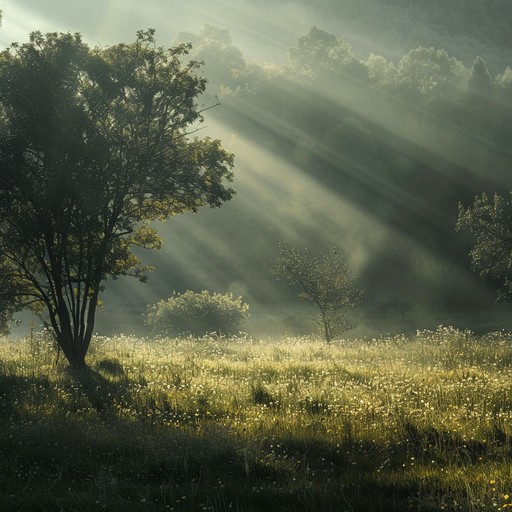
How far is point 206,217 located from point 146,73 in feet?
196

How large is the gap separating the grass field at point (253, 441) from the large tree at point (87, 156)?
404 cm

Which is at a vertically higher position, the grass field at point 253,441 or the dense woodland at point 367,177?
the dense woodland at point 367,177

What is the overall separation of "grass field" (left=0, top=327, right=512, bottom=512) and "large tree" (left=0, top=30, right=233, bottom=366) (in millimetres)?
4036

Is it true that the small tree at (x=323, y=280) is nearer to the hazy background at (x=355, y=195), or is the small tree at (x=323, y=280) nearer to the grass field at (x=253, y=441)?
the hazy background at (x=355, y=195)

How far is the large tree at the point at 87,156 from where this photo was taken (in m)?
17.8

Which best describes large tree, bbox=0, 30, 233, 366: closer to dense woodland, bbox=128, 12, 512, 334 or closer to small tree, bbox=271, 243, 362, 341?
small tree, bbox=271, 243, 362, 341

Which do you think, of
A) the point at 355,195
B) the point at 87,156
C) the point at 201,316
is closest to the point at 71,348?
the point at 87,156

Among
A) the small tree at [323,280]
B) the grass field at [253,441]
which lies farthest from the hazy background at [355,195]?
the grass field at [253,441]

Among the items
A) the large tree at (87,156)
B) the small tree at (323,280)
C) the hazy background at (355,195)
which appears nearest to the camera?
the large tree at (87,156)

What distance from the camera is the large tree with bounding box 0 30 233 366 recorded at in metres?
17.8

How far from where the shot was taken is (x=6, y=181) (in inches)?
695

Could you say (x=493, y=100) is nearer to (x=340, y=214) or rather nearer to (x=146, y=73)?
(x=340, y=214)

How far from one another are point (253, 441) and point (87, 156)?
11591 millimetres

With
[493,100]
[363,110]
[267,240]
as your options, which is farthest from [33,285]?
[493,100]
